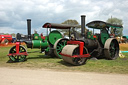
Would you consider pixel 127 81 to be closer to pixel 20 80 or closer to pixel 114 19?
pixel 20 80

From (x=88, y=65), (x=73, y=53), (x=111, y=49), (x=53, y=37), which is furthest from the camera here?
(x=53, y=37)

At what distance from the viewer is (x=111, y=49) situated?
25.7ft

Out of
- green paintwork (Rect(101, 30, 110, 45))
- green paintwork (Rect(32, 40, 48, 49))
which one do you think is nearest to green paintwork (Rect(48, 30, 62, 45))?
green paintwork (Rect(32, 40, 48, 49))

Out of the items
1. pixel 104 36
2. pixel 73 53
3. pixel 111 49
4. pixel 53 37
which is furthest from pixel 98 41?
pixel 53 37

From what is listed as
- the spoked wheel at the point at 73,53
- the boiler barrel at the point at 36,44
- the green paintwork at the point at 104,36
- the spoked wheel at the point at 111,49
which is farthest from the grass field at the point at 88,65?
the boiler barrel at the point at 36,44

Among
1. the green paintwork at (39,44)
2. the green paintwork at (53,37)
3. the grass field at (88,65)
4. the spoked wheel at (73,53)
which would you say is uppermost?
the green paintwork at (53,37)

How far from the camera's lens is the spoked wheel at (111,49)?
7.38m

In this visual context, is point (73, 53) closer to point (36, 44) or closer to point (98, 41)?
point (98, 41)

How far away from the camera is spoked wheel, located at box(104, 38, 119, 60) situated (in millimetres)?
7375

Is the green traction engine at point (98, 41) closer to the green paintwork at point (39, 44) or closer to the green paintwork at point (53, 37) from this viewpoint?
the green paintwork at point (53, 37)

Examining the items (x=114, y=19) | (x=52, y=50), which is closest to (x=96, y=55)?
(x=52, y=50)

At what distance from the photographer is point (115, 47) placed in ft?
26.8

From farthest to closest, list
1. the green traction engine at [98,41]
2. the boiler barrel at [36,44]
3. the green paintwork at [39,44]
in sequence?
1. the green paintwork at [39,44]
2. the boiler barrel at [36,44]
3. the green traction engine at [98,41]

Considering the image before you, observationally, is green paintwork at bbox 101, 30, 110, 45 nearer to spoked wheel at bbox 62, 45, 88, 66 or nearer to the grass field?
the grass field
